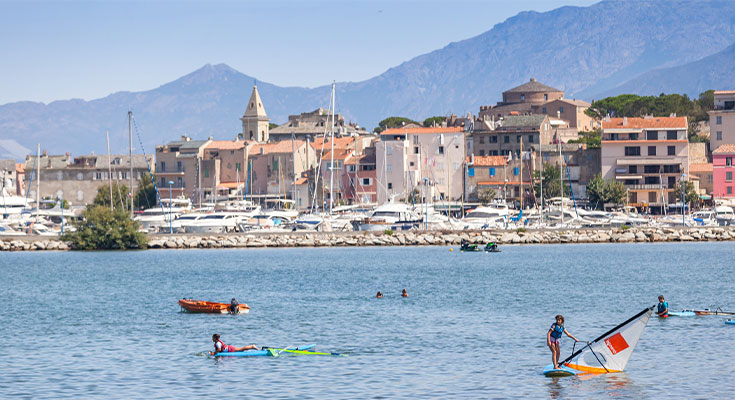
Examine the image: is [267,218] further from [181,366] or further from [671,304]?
[181,366]

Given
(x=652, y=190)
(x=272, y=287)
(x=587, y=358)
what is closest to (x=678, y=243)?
(x=652, y=190)

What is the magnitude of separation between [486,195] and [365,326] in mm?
82930

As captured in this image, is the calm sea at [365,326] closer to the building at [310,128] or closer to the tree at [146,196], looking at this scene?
the tree at [146,196]

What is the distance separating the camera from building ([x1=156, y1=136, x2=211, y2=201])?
143500 mm

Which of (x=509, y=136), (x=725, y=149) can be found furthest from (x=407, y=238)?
(x=725, y=149)

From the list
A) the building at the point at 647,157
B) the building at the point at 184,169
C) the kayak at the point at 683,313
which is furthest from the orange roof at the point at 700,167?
the kayak at the point at 683,313

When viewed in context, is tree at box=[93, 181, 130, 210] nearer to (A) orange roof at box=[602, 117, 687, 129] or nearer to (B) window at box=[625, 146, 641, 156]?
(A) orange roof at box=[602, 117, 687, 129]

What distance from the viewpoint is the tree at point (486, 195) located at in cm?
12269

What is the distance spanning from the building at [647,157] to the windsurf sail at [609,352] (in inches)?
3444

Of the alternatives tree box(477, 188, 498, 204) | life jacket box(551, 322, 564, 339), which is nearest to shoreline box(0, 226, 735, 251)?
tree box(477, 188, 498, 204)

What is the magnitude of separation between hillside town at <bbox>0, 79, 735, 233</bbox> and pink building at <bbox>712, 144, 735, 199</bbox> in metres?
0.11

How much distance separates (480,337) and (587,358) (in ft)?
27.4

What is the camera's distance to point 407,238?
94.9 m

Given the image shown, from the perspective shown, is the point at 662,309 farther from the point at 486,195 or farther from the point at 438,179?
the point at 438,179
